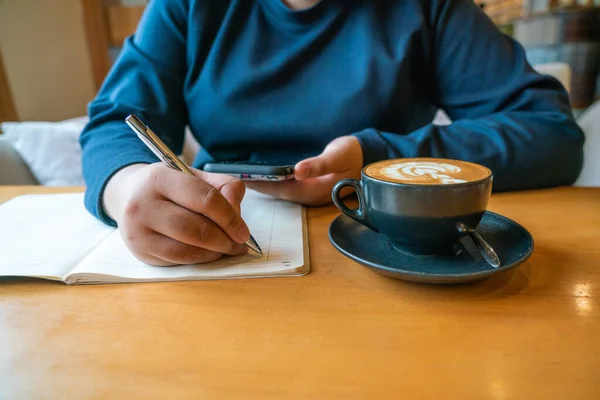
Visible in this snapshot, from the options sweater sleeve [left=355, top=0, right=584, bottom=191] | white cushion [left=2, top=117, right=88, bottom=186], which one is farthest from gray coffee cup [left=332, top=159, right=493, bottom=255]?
white cushion [left=2, top=117, right=88, bottom=186]

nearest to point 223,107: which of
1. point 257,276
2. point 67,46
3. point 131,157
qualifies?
point 131,157

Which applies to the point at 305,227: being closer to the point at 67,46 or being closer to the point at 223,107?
the point at 223,107

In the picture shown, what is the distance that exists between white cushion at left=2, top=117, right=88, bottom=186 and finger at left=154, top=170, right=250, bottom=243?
1.02 metres

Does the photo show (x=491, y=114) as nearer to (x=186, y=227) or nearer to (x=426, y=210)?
(x=426, y=210)

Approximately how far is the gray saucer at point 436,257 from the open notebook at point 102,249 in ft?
0.16

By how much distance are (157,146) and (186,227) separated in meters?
0.08

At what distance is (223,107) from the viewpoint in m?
0.70

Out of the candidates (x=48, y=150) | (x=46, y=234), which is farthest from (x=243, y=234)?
(x=48, y=150)

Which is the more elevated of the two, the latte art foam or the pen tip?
the latte art foam

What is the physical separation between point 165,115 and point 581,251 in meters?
0.60

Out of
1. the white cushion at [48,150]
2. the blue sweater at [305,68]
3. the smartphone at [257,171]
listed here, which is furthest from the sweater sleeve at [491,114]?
the white cushion at [48,150]

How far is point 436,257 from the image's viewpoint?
0.36m

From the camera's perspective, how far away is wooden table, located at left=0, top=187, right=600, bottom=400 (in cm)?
24

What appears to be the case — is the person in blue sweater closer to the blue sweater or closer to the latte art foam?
the blue sweater
